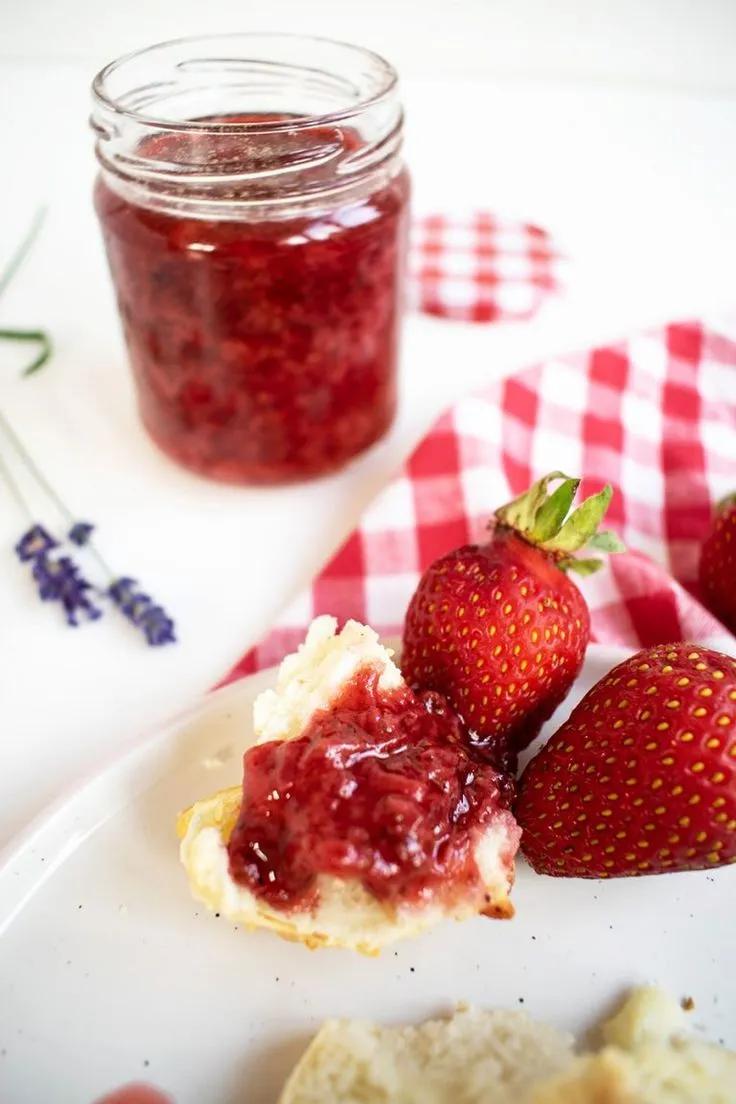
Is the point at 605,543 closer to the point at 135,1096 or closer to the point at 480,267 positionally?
the point at 135,1096

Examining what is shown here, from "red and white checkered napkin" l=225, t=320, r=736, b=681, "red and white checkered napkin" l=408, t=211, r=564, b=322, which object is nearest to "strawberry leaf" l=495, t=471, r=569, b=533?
"red and white checkered napkin" l=225, t=320, r=736, b=681

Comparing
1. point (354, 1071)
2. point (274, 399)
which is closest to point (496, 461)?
point (274, 399)

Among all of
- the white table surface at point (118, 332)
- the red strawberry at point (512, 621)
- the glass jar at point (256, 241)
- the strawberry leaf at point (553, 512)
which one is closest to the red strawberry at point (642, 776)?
the red strawberry at point (512, 621)

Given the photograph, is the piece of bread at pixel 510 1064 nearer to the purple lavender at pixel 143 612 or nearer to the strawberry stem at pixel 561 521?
→ the strawberry stem at pixel 561 521

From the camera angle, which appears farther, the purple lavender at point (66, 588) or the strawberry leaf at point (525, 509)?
the purple lavender at point (66, 588)

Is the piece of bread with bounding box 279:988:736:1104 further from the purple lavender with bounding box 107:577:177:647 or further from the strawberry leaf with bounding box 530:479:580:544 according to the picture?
the purple lavender with bounding box 107:577:177:647

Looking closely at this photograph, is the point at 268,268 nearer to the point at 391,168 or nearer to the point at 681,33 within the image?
the point at 391,168
